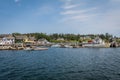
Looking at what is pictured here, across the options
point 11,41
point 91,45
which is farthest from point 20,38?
point 91,45

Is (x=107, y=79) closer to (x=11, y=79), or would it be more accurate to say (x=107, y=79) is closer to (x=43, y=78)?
Answer: (x=43, y=78)

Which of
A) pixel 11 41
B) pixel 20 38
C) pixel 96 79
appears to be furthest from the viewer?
pixel 20 38

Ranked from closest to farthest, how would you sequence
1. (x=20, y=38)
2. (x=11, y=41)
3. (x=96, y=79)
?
1. (x=96, y=79)
2. (x=11, y=41)
3. (x=20, y=38)

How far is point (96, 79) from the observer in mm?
27000

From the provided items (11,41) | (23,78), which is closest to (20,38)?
(11,41)

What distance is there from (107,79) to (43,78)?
10491 mm

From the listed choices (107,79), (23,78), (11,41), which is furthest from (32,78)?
(11,41)

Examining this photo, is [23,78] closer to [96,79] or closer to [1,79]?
[1,79]

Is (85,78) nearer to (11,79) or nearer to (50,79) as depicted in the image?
(50,79)

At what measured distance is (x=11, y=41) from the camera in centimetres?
15838

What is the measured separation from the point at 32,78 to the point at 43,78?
5.99ft

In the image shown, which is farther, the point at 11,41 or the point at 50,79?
the point at 11,41

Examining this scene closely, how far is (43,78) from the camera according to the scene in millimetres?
27891

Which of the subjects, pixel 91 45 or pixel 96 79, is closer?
pixel 96 79
